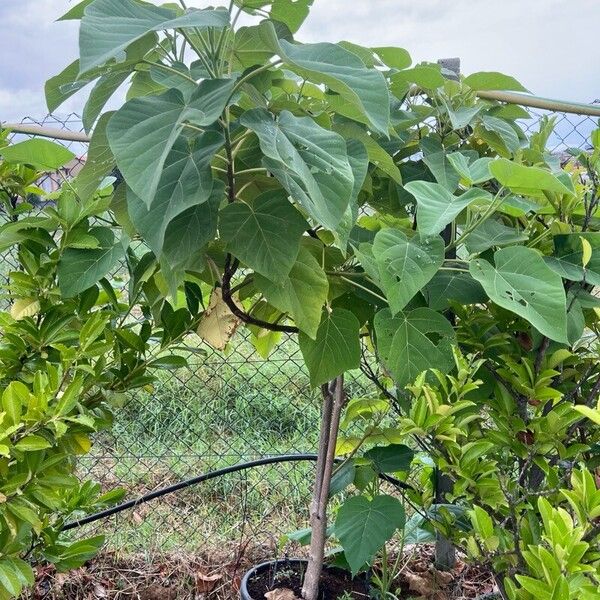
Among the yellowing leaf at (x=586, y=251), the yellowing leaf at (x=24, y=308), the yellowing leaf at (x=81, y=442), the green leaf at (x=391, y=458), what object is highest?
the yellowing leaf at (x=586, y=251)

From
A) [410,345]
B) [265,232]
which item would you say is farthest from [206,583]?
[265,232]

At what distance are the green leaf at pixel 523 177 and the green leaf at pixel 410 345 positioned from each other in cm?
21

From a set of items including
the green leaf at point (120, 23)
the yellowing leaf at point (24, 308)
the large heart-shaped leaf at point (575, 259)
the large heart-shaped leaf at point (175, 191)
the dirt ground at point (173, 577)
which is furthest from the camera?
the dirt ground at point (173, 577)

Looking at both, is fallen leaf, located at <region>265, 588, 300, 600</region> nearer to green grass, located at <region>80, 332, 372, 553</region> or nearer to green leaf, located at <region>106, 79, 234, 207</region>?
green grass, located at <region>80, 332, 372, 553</region>

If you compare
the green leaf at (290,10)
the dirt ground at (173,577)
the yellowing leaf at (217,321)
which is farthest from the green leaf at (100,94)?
the dirt ground at (173,577)

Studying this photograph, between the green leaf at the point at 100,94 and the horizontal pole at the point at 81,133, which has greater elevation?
Answer: the horizontal pole at the point at 81,133

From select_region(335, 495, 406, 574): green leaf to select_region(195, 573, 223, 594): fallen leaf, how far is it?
2.13 ft

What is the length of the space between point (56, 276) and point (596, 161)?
872 millimetres

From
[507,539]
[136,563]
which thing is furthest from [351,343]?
[136,563]

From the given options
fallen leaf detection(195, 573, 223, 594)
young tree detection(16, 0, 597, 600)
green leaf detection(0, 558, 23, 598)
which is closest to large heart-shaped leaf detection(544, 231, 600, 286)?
young tree detection(16, 0, 597, 600)

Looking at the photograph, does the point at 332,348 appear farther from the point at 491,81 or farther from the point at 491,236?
the point at 491,81

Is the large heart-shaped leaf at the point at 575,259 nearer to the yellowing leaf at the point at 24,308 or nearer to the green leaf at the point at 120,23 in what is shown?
the green leaf at the point at 120,23

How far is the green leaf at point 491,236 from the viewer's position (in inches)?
34.9

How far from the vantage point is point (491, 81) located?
40.6 inches
